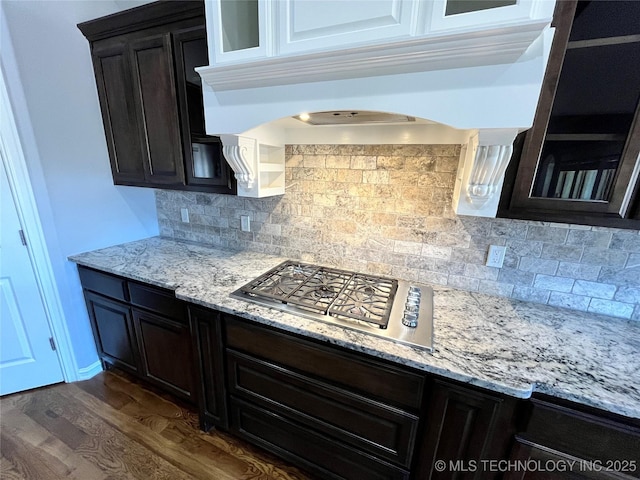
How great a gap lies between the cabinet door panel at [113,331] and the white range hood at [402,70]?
1422 mm

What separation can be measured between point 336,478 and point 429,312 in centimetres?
93

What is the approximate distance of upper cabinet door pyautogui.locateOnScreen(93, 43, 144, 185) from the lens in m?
1.74

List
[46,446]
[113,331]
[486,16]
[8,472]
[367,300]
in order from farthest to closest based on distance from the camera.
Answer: [113,331]
[46,446]
[8,472]
[367,300]
[486,16]

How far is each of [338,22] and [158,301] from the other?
65.7 inches

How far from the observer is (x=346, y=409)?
1.20 metres

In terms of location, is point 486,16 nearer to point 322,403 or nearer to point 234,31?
point 234,31

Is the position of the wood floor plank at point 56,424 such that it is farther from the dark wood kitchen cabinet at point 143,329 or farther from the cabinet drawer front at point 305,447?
the cabinet drawer front at point 305,447

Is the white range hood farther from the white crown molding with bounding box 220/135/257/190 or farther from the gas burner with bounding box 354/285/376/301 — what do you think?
the gas burner with bounding box 354/285/376/301

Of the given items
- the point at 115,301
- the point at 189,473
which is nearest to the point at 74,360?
the point at 115,301

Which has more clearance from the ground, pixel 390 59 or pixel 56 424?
pixel 390 59

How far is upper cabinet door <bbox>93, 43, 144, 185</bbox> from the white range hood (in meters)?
0.84

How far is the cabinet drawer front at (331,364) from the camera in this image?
1.06 m

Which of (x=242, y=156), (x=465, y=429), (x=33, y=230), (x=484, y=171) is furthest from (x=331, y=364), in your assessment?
(x=33, y=230)

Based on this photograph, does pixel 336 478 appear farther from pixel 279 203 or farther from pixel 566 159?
pixel 566 159
